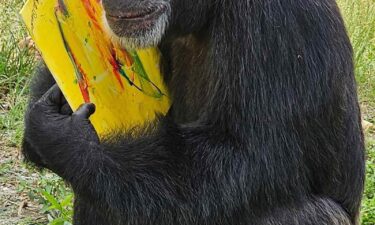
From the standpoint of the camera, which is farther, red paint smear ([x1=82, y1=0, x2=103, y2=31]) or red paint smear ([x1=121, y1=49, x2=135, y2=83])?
red paint smear ([x1=121, y1=49, x2=135, y2=83])

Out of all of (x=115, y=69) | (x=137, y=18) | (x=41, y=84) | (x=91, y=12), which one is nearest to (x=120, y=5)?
(x=137, y=18)

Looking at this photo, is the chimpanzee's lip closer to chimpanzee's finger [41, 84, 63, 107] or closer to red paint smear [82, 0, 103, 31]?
red paint smear [82, 0, 103, 31]

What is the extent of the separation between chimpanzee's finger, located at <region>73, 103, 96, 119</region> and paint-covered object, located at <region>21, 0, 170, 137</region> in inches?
4.0

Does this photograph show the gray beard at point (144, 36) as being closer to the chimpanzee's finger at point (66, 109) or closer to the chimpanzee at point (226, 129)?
the chimpanzee at point (226, 129)

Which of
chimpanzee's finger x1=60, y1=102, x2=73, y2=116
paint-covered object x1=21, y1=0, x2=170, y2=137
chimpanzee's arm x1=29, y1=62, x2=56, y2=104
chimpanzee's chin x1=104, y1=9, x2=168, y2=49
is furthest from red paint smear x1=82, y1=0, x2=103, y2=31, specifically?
chimpanzee's arm x1=29, y1=62, x2=56, y2=104

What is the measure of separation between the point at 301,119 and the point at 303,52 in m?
0.30

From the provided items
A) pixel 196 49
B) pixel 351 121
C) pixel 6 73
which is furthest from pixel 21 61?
pixel 351 121

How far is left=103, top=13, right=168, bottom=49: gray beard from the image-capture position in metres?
3.68

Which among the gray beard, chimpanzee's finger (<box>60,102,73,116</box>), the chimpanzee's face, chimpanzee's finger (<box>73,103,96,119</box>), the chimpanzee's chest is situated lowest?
the chimpanzee's chest

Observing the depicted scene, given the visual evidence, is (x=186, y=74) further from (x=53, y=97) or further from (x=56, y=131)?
(x=56, y=131)

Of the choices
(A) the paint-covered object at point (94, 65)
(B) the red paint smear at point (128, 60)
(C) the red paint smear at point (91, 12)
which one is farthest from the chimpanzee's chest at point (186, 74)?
(C) the red paint smear at point (91, 12)

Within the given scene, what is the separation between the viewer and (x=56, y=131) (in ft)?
12.1

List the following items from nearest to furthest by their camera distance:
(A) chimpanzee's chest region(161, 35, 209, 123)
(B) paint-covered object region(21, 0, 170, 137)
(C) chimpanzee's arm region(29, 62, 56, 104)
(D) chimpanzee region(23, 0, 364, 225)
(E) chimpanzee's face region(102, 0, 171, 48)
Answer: (D) chimpanzee region(23, 0, 364, 225) < (E) chimpanzee's face region(102, 0, 171, 48) < (B) paint-covered object region(21, 0, 170, 137) < (A) chimpanzee's chest region(161, 35, 209, 123) < (C) chimpanzee's arm region(29, 62, 56, 104)

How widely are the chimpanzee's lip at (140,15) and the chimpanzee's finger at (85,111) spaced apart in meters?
0.41
